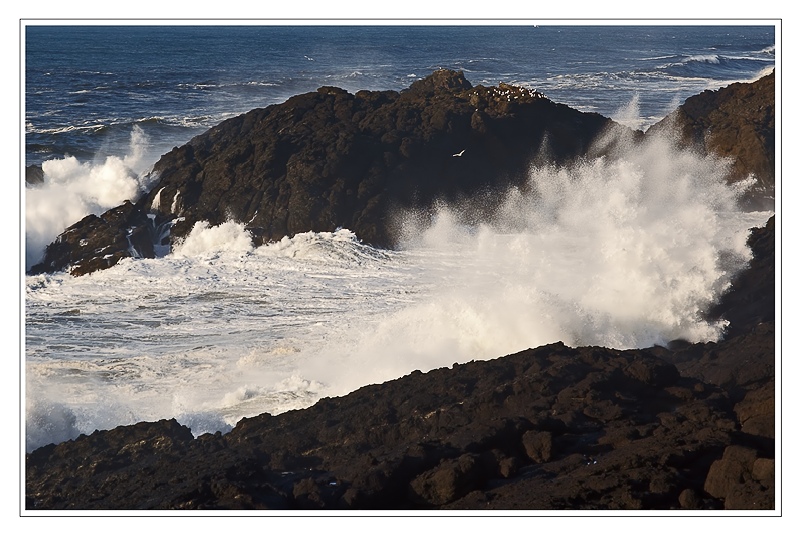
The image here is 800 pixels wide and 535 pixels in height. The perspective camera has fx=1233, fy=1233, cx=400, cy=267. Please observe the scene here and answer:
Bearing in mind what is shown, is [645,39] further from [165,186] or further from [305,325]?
[305,325]

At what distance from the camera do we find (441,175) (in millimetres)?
22406

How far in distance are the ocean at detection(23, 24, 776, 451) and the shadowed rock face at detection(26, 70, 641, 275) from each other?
19.5 inches

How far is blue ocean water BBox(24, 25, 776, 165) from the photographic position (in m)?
27.2

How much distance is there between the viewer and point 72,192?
22562 millimetres

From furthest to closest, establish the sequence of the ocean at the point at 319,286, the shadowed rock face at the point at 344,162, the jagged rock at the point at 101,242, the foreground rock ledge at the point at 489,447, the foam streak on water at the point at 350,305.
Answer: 1. the shadowed rock face at the point at 344,162
2. the jagged rock at the point at 101,242
3. the ocean at the point at 319,286
4. the foam streak on water at the point at 350,305
5. the foreground rock ledge at the point at 489,447

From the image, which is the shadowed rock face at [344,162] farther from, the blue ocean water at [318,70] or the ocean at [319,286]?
the blue ocean water at [318,70]

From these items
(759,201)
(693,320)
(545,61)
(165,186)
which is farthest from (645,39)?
(693,320)

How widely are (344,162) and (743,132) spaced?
7.59 meters

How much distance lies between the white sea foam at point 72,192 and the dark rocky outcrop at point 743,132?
1027cm

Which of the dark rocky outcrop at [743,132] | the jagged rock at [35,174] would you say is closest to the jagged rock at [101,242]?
the jagged rock at [35,174]

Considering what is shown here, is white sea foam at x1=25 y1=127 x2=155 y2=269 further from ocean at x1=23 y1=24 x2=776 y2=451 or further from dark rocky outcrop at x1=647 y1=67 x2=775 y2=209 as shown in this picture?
dark rocky outcrop at x1=647 y1=67 x2=775 y2=209

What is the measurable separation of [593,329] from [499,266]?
298cm

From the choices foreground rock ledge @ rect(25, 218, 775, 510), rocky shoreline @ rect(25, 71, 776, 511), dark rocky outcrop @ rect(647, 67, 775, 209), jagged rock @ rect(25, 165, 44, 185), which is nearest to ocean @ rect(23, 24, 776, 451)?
jagged rock @ rect(25, 165, 44, 185)

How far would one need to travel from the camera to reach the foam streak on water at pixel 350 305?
1564 cm
